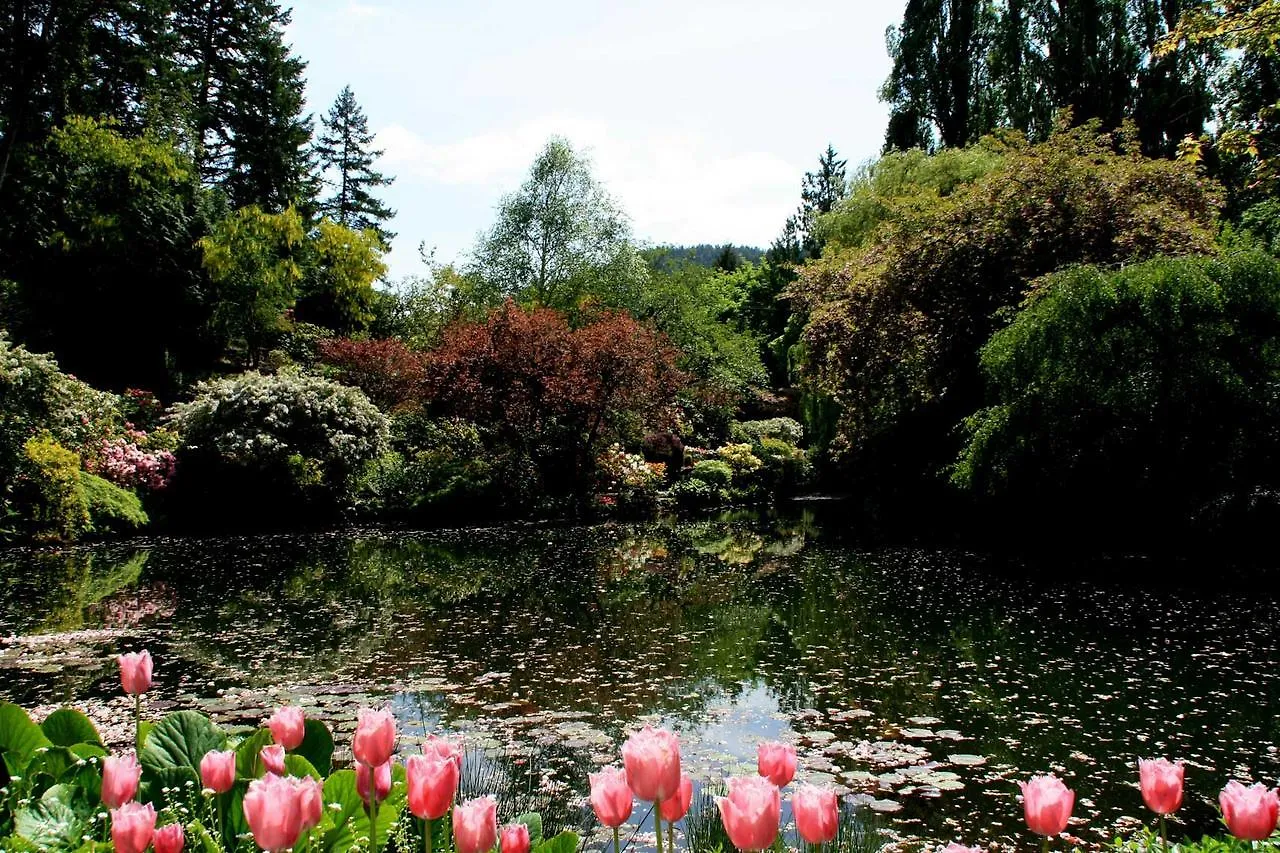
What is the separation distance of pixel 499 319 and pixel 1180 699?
1401 cm

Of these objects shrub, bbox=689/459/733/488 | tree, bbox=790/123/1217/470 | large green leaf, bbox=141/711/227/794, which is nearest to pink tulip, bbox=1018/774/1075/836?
large green leaf, bbox=141/711/227/794

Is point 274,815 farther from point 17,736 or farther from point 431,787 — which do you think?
point 17,736

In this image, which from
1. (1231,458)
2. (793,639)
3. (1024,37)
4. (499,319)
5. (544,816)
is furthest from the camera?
(1024,37)

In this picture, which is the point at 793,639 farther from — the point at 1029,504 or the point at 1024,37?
the point at 1024,37

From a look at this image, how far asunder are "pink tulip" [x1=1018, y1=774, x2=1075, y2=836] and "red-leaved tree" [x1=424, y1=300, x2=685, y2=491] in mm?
15058

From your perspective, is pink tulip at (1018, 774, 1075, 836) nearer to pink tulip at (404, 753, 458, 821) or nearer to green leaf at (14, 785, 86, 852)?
pink tulip at (404, 753, 458, 821)

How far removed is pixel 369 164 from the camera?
125 feet

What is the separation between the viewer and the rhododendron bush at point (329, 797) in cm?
140

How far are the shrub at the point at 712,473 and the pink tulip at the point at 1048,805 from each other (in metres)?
18.8

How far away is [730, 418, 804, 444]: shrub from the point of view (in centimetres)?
2422

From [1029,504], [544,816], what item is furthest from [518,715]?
[1029,504]

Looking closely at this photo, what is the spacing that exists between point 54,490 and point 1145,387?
13.9m

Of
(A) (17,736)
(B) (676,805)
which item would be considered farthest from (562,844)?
(A) (17,736)

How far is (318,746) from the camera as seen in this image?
2.42 m
